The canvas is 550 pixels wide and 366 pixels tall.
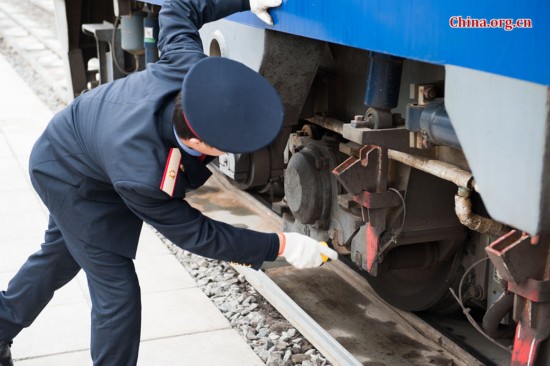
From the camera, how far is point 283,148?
186 inches

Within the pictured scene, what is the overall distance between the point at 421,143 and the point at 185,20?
106 centimetres

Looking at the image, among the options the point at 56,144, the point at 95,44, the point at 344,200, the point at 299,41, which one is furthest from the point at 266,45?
the point at 95,44

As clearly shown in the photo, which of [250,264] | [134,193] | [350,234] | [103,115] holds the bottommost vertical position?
[350,234]

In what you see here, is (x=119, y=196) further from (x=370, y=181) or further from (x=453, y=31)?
(x=453, y=31)

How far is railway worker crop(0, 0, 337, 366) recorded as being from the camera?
2621 millimetres

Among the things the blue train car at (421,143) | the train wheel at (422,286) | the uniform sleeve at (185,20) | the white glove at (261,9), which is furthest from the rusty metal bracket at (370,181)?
the uniform sleeve at (185,20)

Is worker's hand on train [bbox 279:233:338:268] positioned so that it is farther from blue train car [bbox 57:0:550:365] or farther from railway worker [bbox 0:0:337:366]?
blue train car [bbox 57:0:550:365]

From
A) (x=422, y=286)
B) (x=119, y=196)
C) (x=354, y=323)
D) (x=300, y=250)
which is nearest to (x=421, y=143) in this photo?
(x=300, y=250)

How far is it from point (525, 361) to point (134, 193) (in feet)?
4.67

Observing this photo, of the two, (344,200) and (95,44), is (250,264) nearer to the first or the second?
(344,200)

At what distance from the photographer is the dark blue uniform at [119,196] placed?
2773 mm

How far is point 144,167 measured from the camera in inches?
107

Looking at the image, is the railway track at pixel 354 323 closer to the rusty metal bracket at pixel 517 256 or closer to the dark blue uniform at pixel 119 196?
the dark blue uniform at pixel 119 196

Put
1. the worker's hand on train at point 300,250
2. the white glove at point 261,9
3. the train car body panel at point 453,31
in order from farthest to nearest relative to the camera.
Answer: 1. the white glove at point 261,9
2. the worker's hand on train at point 300,250
3. the train car body panel at point 453,31
